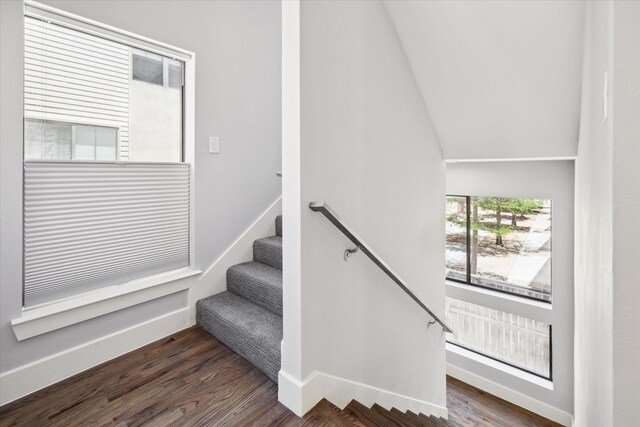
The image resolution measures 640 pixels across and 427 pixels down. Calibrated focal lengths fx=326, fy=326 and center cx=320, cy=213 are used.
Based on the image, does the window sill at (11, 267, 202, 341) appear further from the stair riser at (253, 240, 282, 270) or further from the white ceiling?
the white ceiling

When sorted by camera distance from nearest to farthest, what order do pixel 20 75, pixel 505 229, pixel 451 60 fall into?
pixel 20 75, pixel 451 60, pixel 505 229

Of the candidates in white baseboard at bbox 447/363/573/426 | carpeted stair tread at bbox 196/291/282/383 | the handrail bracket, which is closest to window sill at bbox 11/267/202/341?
carpeted stair tread at bbox 196/291/282/383

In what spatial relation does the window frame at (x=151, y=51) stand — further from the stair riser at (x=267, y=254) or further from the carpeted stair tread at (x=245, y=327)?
the stair riser at (x=267, y=254)

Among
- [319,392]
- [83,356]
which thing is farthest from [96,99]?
[319,392]

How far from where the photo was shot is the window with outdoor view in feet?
14.2

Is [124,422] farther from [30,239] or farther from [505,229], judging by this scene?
[505,229]

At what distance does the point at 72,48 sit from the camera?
6.04ft

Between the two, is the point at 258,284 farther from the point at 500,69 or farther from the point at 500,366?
the point at 500,366

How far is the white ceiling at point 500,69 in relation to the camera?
1.73 m

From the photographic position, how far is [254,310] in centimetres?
223

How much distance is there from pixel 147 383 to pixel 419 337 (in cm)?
204

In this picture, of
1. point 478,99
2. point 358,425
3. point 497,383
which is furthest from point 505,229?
point 358,425

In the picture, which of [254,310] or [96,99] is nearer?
[96,99]

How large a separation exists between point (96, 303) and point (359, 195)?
1643mm
